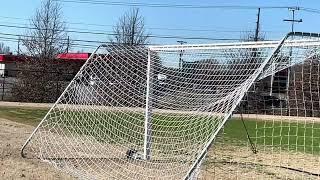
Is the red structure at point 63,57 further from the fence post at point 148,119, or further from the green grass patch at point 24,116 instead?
the fence post at point 148,119

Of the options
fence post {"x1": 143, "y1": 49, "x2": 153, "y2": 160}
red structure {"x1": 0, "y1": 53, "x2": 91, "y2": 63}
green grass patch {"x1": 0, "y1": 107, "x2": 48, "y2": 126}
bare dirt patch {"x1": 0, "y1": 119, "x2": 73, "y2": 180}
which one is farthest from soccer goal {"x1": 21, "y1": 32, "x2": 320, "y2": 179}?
red structure {"x1": 0, "y1": 53, "x2": 91, "y2": 63}

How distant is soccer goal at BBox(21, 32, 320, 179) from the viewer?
29.7 feet

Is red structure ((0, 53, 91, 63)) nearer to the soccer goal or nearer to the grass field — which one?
the grass field

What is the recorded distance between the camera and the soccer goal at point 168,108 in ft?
29.7

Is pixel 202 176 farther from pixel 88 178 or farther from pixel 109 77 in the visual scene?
pixel 109 77

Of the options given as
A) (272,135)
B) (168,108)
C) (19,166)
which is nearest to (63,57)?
(272,135)

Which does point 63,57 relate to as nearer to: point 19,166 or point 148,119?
point 148,119

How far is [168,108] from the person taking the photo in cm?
1115

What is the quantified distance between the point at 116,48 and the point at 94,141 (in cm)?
→ 202

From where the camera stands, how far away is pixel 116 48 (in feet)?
38.7

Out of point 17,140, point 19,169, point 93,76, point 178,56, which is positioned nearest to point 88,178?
point 19,169

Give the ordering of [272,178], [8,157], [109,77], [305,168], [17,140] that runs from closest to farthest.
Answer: [272,178], [8,157], [305,168], [109,77], [17,140]

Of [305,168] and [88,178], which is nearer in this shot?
[88,178]

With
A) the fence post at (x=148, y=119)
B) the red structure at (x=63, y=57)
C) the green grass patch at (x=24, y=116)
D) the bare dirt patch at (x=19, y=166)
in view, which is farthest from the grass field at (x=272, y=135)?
the red structure at (x=63, y=57)
